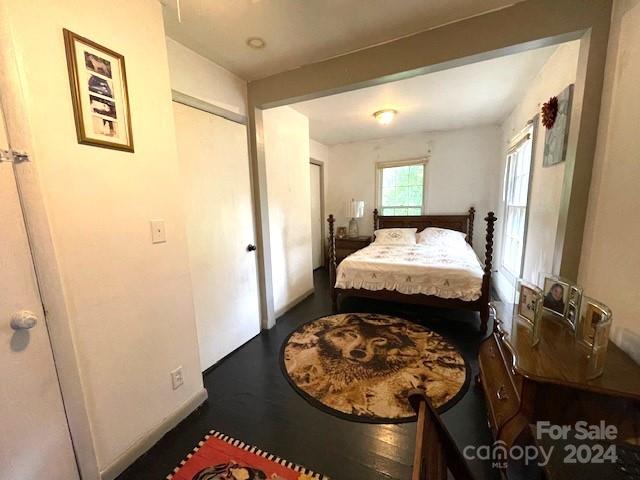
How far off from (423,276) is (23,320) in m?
2.68

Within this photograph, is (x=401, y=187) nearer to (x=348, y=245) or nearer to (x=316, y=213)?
(x=348, y=245)

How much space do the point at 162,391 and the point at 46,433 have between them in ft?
1.55

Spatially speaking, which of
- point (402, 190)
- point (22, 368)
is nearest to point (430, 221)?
point (402, 190)

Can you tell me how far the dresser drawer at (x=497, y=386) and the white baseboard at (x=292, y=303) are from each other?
1.97 metres

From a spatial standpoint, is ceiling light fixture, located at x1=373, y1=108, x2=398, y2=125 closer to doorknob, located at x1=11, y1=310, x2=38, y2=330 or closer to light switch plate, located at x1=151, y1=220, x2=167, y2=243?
light switch plate, located at x1=151, y1=220, x2=167, y2=243

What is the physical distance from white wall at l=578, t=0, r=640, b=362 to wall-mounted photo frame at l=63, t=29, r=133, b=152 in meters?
2.25

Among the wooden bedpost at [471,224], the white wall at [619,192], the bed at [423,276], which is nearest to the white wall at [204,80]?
the bed at [423,276]

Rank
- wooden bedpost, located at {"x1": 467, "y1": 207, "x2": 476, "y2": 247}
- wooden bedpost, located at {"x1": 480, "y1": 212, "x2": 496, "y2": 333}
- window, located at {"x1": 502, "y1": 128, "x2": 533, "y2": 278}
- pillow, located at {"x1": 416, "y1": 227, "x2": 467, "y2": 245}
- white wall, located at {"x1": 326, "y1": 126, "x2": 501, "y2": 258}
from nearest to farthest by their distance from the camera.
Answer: wooden bedpost, located at {"x1": 480, "y1": 212, "x2": 496, "y2": 333}, window, located at {"x1": 502, "y1": 128, "x2": 533, "y2": 278}, pillow, located at {"x1": 416, "y1": 227, "x2": 467, "y2": 245}, white wall, located at {"x1": 326, "y1": 126, "x2": 501, "y2": 258}, wooden bedpost, located at {"x1": 467, "y1": 207, "x2": 476, "y2": 247}

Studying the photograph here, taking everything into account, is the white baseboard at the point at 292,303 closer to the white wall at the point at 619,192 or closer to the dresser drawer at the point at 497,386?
the dresser drawer at the point at 497,386

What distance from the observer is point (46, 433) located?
1013mm

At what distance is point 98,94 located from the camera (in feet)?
3.59

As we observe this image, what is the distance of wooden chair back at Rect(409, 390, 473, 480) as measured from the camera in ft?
1.74

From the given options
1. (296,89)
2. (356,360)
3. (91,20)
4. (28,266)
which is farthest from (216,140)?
(356,360)

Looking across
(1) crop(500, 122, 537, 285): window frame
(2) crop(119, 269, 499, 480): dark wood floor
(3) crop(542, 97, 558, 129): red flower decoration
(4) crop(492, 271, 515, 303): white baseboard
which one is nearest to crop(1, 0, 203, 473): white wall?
(2) crop(119, 269, 499, 480): dark wood floor
